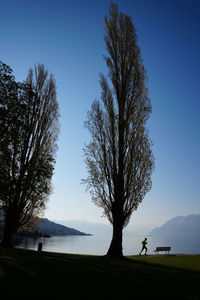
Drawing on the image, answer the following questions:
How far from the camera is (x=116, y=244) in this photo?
48.2ft

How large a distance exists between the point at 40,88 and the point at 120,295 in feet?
60.2

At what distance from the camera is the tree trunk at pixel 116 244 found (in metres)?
14.4

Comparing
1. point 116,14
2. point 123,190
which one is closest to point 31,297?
point 123,190

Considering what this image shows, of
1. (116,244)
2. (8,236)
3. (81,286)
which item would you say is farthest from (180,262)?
(8,236)

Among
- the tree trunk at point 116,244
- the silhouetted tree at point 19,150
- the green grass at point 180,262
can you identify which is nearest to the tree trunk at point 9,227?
the silhouetted tree at point 19,150

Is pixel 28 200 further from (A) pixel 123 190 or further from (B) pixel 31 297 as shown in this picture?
(B) pixel 31 297

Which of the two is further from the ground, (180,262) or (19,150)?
(19,150)

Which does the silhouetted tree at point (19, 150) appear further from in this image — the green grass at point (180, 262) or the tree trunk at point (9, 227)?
the green grass at point (180, 262)

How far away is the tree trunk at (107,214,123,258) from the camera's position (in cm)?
1445

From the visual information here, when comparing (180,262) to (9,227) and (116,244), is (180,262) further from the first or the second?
(9,227)

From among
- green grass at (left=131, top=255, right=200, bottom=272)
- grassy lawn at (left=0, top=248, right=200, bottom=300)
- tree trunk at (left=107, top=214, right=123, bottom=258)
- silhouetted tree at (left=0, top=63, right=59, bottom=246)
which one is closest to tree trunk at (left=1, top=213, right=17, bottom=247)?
silhouetted tree at (left=0, top=63, right=59, bottom=246)

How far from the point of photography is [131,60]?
57.5 ft

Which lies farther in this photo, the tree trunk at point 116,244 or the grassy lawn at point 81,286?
the tree trunk at point 116,244

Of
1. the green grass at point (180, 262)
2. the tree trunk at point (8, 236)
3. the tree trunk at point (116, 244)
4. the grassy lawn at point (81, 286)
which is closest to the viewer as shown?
the grassy lawn at point (81, 286)
